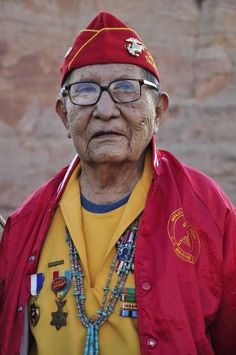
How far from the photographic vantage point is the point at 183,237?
2674 mm

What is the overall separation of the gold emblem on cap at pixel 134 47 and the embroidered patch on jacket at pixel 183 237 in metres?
0.58

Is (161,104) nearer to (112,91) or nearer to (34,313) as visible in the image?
(112,91)

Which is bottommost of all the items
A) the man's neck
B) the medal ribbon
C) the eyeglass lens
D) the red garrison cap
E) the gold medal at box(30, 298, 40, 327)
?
the gold medal at box(30, 298, 40, 327)

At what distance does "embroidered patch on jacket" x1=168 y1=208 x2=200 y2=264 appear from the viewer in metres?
2.64

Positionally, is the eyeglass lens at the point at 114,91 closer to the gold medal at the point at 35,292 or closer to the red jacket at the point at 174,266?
the red jacket at the point at 174,266

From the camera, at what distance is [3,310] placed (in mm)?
2828

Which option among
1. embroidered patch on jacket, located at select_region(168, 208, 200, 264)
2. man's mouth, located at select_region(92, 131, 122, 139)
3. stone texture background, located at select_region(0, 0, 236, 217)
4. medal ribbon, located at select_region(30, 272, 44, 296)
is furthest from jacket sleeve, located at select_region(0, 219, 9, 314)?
stone texture background, located at select_region(0, 0, 236, 217)

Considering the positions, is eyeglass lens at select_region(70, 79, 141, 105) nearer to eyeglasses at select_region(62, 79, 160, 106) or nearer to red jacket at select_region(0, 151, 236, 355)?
eyeglasses at select_region(62, 79, 160, 106)

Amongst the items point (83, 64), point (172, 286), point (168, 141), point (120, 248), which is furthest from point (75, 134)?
point (168, 141)

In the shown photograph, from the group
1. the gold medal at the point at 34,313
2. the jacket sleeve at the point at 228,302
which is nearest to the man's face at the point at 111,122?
the jacket sleeve at the point at 228,302

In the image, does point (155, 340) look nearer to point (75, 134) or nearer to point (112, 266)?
point (112, 266)

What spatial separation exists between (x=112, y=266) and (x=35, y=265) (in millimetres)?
295

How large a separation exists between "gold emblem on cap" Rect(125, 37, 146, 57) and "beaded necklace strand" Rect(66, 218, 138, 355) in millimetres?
598

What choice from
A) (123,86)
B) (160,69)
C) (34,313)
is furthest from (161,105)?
(160,69)
